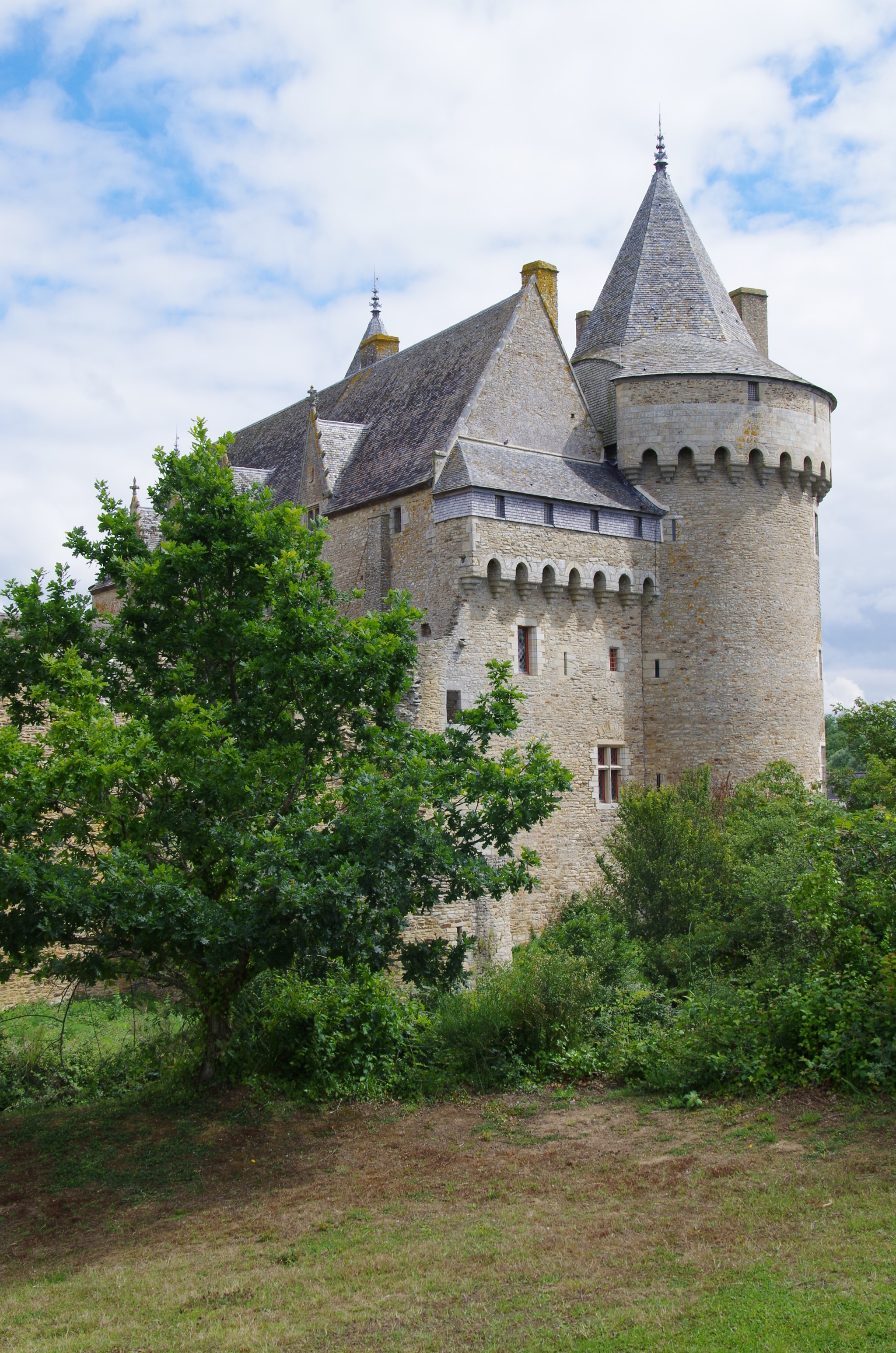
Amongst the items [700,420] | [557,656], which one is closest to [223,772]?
[557,656]

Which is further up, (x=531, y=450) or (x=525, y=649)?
(x=531, y=450)

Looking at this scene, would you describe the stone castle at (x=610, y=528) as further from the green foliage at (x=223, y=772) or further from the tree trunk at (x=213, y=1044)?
the tree trunk at (x=213, y=1044)

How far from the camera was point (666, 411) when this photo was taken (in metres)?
27.5

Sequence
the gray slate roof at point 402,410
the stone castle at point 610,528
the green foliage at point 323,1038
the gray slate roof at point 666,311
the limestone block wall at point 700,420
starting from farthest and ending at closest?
the gray slate roof at point 666,311 → the limestone block wall at point 700,420 → the gray slate roof at point 402,410 → the stone castle at point 610,528 → the green foliage at point 323,1038

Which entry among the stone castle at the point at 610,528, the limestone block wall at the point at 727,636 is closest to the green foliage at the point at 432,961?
the stone castle at the point at 610,528

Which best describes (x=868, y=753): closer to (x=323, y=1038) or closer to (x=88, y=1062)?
(x=323, y=1038)

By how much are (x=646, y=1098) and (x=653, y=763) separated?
14.1 metres

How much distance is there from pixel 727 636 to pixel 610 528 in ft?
12.2

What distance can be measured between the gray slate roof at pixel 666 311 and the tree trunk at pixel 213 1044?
19124mm

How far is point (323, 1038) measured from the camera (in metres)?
14.1

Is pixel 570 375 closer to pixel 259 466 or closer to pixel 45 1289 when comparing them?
pixel 259 466

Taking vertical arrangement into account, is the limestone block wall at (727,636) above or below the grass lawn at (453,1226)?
above

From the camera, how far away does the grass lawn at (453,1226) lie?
7770mm

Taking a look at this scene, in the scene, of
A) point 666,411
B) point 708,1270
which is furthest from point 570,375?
point 708,1270
